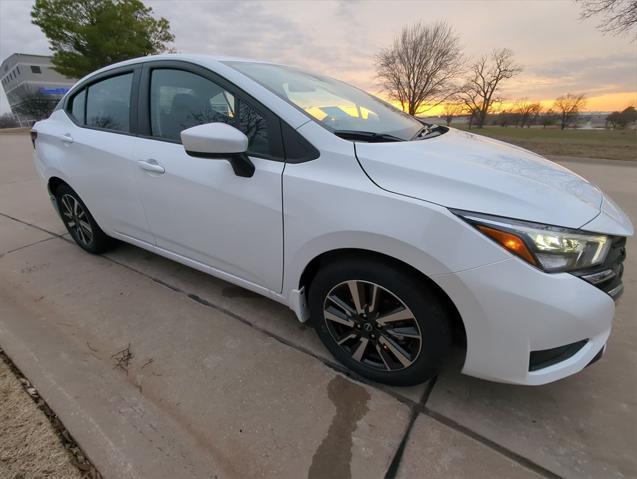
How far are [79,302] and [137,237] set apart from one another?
61 centimetres

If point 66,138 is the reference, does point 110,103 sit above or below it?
above

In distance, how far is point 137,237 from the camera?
104 inches

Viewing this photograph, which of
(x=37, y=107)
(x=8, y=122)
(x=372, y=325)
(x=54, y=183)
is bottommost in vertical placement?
(x=8, y=122)

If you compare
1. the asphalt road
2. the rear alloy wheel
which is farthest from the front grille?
the rear alloy wheel

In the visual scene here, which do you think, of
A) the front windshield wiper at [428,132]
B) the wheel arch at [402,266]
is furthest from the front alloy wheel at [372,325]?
the front windshield wiper at [428,132]

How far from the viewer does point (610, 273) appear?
139 centimetres

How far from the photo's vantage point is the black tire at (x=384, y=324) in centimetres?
149

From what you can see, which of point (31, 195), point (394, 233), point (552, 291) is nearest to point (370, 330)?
point (394, 233)

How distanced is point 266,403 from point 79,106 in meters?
2.90

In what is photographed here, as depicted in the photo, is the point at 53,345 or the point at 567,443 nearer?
the point at 567,443

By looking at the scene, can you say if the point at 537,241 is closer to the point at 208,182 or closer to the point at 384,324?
the point at 384,324

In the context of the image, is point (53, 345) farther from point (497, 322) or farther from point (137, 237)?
point (497, 322)

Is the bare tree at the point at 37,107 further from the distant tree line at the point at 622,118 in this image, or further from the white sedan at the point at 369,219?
the distant tree line at the point at 622,118

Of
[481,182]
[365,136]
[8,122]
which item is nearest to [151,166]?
[365,136]
